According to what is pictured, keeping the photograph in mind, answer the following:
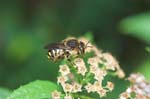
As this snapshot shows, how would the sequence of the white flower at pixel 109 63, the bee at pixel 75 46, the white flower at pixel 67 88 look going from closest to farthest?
1. the white flower at pixel 67 88
2. the bee at pixel 75 46
3. the white flower at pixel 109 63

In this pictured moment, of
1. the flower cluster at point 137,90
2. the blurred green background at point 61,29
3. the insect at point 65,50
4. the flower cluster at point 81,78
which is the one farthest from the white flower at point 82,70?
the blurred green background at point 61,29

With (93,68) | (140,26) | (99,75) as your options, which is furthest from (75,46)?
(140,26)

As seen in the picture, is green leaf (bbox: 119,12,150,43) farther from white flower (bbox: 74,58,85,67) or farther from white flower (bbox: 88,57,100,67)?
white flower (bbox: 74,58,85,67)

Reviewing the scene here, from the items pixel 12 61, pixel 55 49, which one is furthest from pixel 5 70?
pixel 55 49

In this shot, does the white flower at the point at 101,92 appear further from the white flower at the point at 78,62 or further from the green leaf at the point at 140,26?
the green leaf at the point at 140,26

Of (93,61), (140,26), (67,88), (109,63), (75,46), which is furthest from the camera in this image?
(140,26)

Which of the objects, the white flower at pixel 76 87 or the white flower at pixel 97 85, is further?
the white flower at pixel 97 85

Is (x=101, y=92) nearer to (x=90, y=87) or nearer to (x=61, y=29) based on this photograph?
(x=90, y=87)

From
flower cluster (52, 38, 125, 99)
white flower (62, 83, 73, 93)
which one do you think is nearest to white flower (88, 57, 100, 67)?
flower cluster (52, 38, 125, 99)
